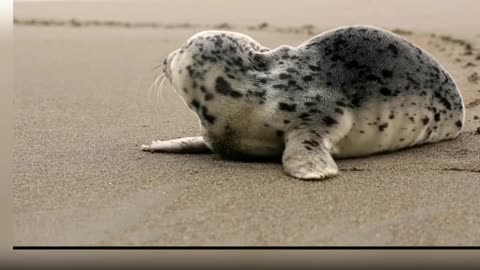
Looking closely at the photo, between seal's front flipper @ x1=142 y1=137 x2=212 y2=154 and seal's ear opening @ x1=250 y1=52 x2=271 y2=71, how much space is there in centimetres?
43

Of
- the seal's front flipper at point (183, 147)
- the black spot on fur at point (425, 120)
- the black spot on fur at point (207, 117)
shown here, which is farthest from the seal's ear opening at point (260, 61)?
the black spot on fur at point (425, 120)

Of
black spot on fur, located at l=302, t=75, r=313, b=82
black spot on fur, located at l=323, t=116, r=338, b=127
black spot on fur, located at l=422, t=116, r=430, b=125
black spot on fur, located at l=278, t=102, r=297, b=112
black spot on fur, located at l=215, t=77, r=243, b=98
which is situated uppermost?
black spot on fur, located at l=302, t=75, r=313, b=82

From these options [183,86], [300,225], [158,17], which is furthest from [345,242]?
[158,17]

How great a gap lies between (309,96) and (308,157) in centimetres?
31

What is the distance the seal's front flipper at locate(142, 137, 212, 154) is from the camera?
343cm

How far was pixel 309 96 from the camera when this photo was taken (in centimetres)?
313

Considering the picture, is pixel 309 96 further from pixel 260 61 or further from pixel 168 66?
pixel 168 66

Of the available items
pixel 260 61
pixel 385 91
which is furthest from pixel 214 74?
pixel 385 91

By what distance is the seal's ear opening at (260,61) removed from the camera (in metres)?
3.21

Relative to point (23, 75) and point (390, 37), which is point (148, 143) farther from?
point (23, 75)

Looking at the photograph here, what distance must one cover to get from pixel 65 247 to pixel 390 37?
179cm

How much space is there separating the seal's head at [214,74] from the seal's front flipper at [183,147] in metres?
0.25

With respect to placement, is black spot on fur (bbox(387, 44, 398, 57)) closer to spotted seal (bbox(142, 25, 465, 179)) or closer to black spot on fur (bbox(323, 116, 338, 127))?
spotted seal (bbox(142, 25, 465, 179))

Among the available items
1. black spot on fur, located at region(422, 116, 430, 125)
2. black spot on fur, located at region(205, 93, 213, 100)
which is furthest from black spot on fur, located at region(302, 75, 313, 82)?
black spot on fur, located at region(422, 116, 430, 125)
